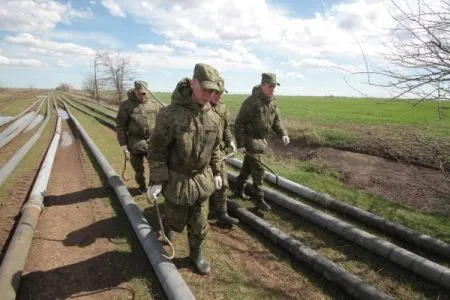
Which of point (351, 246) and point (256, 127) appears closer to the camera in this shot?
point (351, 246)

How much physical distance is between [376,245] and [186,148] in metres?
3.41

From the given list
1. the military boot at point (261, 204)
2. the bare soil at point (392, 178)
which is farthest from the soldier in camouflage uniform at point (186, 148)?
the bare soil at point (392, 178)

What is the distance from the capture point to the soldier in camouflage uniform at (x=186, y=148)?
4508mm

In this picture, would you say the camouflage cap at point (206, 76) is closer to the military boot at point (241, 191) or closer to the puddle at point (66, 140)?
the military boot at point (241, 191)

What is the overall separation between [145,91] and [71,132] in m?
14.6

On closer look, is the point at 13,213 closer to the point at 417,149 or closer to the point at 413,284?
the point at 413,284

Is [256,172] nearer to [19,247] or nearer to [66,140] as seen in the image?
[19,247]

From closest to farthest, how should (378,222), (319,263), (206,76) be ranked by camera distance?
(206,76)
(319,263)
(378,222)

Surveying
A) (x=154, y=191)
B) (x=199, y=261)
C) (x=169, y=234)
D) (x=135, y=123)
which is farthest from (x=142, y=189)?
(x=154, y=191)

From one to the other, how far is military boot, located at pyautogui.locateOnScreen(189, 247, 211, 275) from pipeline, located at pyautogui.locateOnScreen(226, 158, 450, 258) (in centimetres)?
337

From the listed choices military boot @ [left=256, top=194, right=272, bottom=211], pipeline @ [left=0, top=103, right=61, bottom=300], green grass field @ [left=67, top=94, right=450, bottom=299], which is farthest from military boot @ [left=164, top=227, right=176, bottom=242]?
military boot @ [left=256, top=194, right=272, bottom=211]

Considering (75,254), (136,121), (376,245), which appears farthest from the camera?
(136,121)

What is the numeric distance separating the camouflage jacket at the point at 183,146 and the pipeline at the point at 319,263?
1.78 m

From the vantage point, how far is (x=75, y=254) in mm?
5695
